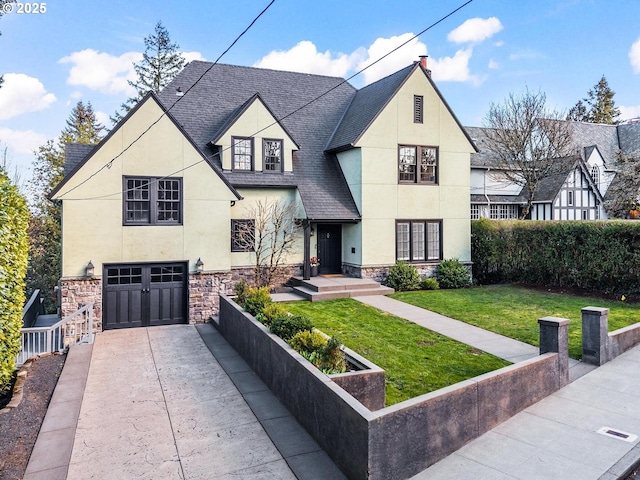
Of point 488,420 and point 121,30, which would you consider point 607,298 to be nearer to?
point 488,420

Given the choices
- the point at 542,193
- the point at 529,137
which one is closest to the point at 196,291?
the point at 529,137

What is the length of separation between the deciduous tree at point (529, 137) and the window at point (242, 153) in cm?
1885

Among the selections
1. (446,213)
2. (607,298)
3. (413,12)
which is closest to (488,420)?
(413,12)

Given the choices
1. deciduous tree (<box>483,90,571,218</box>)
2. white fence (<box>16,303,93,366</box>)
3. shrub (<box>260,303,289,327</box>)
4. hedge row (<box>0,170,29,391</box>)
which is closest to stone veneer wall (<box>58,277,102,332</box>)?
white fence (<box>16,303,93,366</box>)

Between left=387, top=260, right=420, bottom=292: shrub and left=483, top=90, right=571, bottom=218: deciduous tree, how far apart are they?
14.7 m

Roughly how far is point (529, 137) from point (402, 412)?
90.9 ft

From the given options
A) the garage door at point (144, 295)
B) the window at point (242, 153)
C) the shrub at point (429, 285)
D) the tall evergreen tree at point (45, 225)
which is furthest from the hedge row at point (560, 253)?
the tall evergreen tree at point (45, 225)

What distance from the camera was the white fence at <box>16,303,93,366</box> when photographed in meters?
10.1

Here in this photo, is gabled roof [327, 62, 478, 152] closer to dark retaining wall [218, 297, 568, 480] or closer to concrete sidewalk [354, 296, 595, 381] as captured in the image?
concrete sidewalk [354, 296, 595, 381]

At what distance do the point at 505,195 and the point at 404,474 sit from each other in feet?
95.9

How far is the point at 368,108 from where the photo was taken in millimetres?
18266

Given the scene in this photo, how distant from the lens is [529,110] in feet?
92.1

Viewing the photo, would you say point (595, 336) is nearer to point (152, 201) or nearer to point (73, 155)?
point (152, 201)

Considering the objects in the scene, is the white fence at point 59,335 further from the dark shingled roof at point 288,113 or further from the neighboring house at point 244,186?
the dark shingled roof at point 288,113
